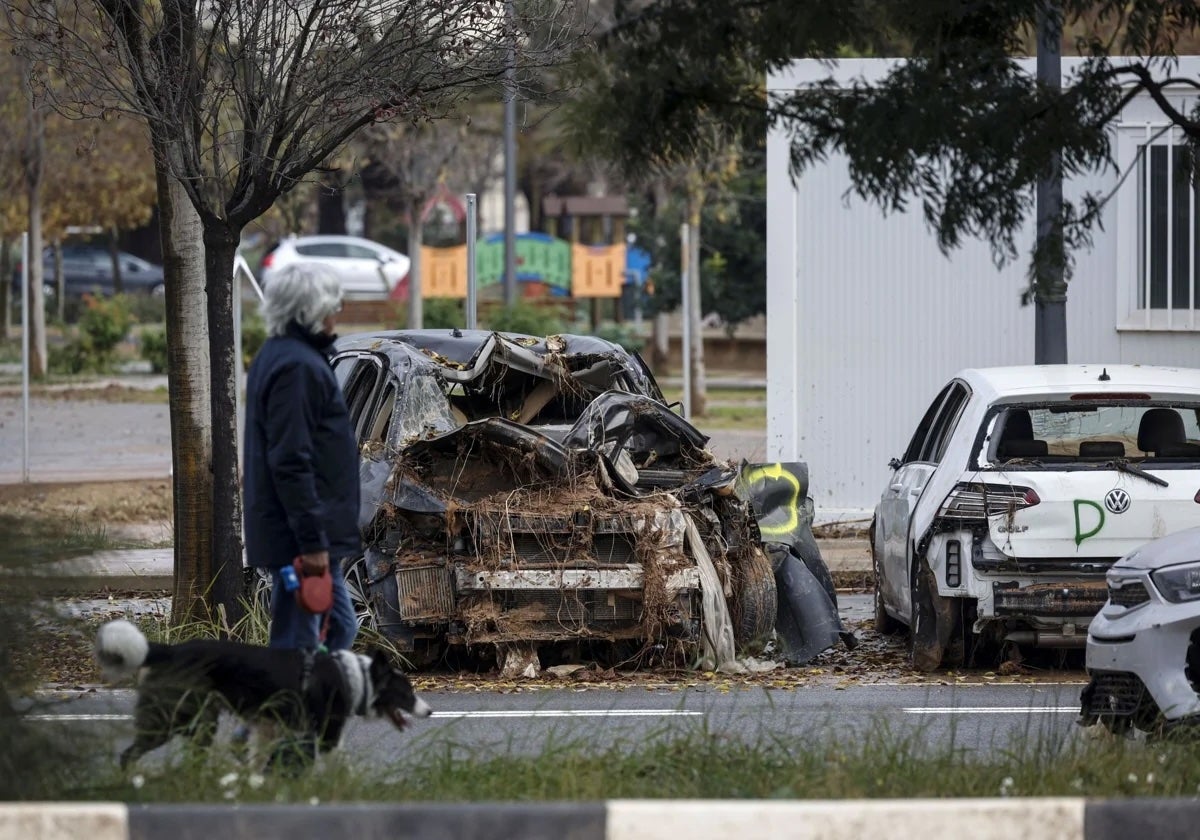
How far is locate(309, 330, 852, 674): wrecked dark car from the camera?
9008 millimetres

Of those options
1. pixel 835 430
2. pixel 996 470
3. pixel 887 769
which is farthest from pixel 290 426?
pixel 835 430

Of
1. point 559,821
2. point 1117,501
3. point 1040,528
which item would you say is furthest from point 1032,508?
point 559,821

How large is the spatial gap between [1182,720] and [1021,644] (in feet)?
A: 9.58

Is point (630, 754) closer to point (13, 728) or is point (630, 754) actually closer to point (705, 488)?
point (13, 728)

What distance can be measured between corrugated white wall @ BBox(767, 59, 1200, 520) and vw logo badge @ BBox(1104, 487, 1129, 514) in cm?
621

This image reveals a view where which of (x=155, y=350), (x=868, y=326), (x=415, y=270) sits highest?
(x=415, y=270)

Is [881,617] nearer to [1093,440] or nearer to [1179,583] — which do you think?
[1093,440]

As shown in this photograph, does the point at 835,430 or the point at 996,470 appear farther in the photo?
the point at 835,430

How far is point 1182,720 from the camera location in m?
6.51

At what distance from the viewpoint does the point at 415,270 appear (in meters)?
34.2

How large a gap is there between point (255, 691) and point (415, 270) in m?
28.7

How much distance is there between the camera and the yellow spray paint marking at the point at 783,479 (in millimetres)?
10125

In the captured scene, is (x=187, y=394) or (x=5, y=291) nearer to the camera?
(x=187, y=394)

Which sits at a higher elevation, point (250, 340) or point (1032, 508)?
point (250, 340)
